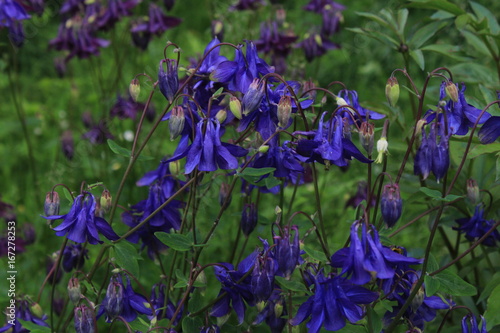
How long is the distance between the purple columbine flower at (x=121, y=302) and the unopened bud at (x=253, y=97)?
0.57 meters

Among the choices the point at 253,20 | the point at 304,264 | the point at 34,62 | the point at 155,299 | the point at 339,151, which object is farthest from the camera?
the point at 34,62

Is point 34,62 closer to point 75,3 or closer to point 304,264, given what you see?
point 75,3

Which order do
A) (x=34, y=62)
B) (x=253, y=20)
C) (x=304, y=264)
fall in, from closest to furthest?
(x=304, y=264) < (x=253, y=20) < (x=34, y=62)

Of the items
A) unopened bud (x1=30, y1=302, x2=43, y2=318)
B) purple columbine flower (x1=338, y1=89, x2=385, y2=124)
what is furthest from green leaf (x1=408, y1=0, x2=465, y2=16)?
unopened bud (x1=30, y1=302, x2=43, y2=318)

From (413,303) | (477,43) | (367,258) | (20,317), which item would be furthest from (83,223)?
(477,43)

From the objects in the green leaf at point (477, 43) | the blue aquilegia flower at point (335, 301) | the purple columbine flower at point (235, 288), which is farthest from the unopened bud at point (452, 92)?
the green leaf at point (477, 43)

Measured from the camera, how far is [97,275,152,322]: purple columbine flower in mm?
1755

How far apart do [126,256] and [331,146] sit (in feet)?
2.03

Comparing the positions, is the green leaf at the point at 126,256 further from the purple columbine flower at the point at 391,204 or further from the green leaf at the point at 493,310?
the green leaf at the point at 493,310

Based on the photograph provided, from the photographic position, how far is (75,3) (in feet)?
11.3

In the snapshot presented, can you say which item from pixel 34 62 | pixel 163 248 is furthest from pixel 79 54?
pixel 34 62

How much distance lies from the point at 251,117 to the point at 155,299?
2.17 feet

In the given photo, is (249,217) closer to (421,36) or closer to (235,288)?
(235,288)

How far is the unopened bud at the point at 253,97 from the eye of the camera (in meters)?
1.62
